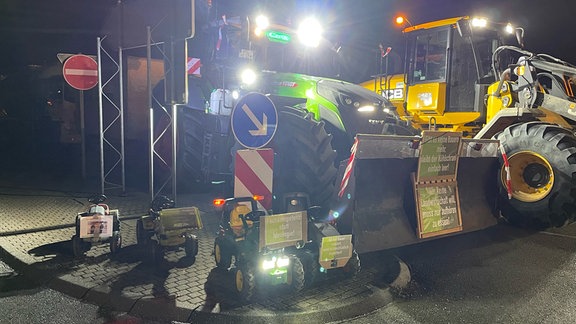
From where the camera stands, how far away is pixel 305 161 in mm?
→ 5820

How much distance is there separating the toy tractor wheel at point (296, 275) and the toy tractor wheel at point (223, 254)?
868 mm

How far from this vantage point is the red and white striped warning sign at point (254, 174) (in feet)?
15.9

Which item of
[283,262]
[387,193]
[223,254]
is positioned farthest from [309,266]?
[387,193]

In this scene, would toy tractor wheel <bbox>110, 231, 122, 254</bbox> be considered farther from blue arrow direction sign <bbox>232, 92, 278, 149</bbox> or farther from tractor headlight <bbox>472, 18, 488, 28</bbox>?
tractor headlight <bbox>472, 18, 488, 28</bbox>

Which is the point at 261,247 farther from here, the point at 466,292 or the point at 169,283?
the point at 466,292

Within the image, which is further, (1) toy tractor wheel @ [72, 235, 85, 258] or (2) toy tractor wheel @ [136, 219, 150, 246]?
(2) toy tractor wheel @ [136, 219, 150, 246]

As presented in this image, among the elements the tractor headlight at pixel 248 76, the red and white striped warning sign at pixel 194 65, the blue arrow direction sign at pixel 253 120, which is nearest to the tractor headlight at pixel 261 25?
the tractor headlight at pixel 248 76

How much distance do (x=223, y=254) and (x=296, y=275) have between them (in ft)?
3.50

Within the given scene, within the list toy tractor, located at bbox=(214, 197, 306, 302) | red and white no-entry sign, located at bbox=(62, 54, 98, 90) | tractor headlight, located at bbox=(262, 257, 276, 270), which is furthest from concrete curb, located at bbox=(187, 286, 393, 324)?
red and white no-entry sign, located at bbox=(62, 54, 98, 90)

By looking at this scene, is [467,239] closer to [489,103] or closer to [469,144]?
[469,144]

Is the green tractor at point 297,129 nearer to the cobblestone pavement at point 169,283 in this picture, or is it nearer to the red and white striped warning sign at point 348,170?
the red and white striped warning sign at point 348,170

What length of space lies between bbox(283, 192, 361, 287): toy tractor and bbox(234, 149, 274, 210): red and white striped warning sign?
0.30 meters

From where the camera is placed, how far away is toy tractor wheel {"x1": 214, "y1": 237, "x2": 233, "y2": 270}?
5.02 meters

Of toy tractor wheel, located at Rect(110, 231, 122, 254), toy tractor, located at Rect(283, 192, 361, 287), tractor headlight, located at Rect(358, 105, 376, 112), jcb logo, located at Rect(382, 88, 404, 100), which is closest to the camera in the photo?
toy tractor, located at Rect(283, 192, 361, 287)
